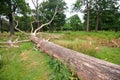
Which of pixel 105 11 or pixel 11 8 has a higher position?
pixel 105 11

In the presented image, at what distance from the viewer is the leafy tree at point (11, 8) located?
19509mm

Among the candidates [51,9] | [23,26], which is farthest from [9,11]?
[23,26]

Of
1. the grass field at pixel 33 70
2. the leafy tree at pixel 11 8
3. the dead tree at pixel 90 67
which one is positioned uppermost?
the leafy tree at pixel 11 8

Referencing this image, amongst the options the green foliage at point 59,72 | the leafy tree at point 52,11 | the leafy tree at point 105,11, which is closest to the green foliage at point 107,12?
the leafy tree at point 105,11

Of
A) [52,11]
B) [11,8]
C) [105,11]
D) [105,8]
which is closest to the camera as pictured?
[11,8]

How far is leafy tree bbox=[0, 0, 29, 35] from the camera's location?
64.0 ft

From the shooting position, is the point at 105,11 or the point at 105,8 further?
the point at 105,11

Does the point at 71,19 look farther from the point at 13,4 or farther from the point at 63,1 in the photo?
the point at 13,4

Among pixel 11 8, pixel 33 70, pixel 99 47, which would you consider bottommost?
pixel 33 70

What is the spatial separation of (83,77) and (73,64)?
692mm

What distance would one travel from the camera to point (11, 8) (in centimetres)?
2061

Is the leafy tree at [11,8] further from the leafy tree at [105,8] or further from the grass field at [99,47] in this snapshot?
the leafy tree at [105,8]

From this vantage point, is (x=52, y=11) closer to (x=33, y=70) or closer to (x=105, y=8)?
(x=105, y=8)

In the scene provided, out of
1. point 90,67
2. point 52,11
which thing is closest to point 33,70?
point 90,67
